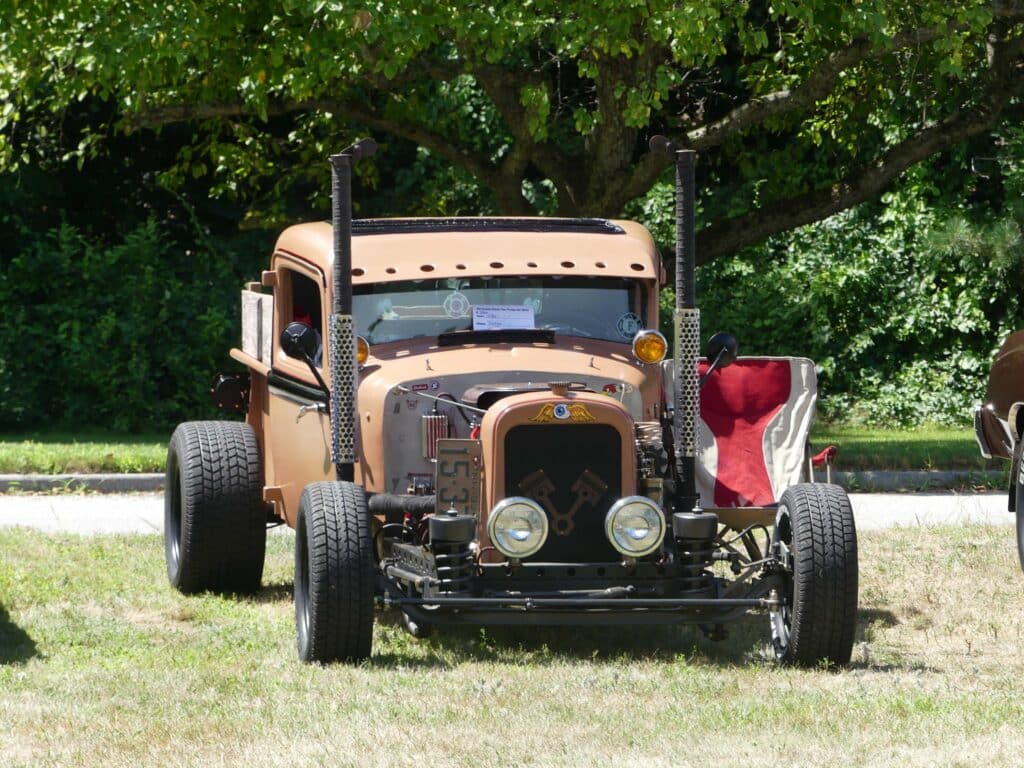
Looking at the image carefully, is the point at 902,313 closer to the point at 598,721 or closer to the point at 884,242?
the point at 884,242

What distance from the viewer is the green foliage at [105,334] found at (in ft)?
65.5

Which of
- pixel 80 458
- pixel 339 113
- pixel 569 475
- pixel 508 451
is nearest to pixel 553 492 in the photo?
pixel 569 475

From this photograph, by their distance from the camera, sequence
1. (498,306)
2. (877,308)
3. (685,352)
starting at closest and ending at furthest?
(685,352), (498,306), (877,308)

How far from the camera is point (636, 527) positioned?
735 centimetres

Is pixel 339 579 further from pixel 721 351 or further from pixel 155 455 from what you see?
pixel 155 455

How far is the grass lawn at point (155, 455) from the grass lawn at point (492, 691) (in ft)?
19.1

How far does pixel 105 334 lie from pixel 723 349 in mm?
13044

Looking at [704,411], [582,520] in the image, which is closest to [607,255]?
[704,411]

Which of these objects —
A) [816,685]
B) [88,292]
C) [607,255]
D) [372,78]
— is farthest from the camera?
[88,292]

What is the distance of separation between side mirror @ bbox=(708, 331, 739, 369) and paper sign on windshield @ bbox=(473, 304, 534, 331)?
0.91 m

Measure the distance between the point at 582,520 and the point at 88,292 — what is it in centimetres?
1372

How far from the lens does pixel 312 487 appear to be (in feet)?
24.9

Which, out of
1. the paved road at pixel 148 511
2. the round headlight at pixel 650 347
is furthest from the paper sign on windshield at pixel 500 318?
the paved road at pixel 148 511

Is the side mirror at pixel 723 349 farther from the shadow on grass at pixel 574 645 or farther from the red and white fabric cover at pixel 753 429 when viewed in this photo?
the shadow on grass at pixel 574 645
